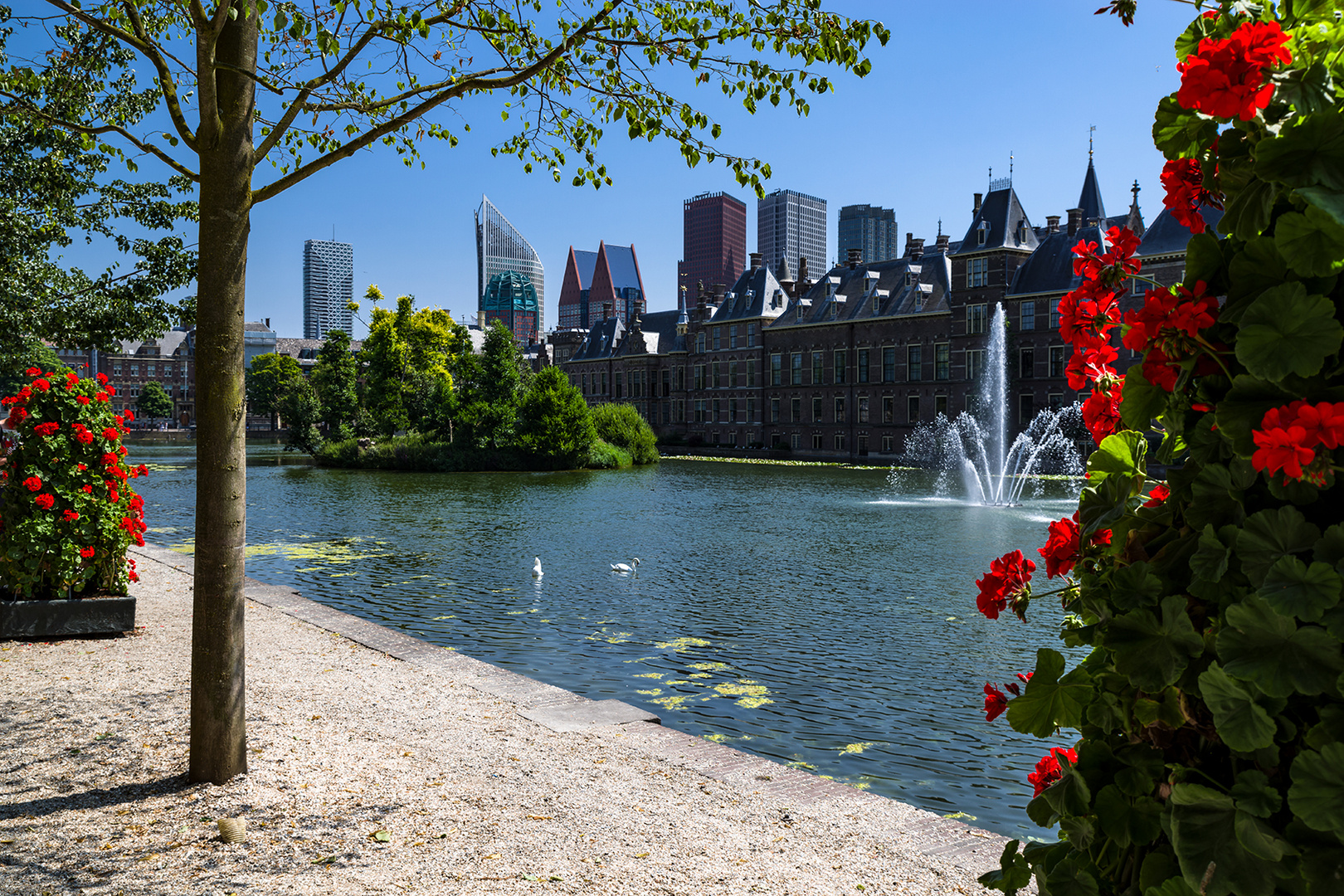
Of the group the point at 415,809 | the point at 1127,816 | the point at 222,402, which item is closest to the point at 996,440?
the point at 415,809

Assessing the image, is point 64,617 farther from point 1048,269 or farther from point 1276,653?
point 1048,269

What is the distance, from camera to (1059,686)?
1.90m

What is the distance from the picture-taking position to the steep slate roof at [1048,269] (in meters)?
43.2

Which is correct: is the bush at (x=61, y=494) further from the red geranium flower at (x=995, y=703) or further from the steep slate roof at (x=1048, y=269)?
the steep slate roof at (x=1048, y=269)

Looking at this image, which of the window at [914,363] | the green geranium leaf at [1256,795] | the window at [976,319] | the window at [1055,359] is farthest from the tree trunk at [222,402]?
the window at [914,363]

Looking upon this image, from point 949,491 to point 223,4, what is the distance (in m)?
30.9

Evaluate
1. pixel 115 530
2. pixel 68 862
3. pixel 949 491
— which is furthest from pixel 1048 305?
pixel 68 862

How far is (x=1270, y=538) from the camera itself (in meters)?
1.50

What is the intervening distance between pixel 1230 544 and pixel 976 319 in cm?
4927

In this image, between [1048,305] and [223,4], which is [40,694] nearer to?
[223,4]

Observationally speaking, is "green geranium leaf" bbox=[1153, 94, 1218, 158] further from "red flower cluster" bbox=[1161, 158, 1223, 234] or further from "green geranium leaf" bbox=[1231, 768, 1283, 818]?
"green geranium leaf" bbox=[1231, 768, 1283, 818]

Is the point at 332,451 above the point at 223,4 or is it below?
below

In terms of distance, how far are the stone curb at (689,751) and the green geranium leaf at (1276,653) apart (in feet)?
10.2

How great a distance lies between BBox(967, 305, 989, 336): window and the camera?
4759 cm
